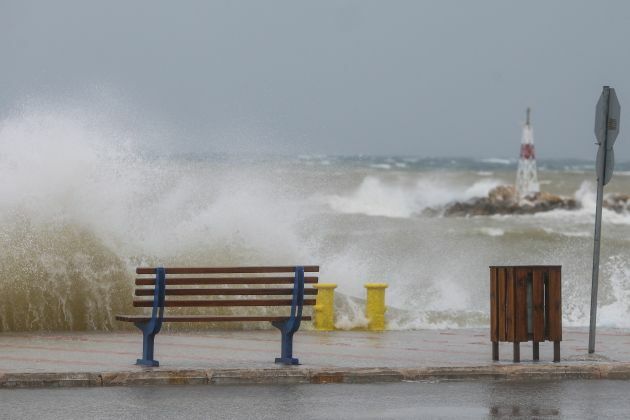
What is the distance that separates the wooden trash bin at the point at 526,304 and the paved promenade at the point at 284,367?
0.26 metres

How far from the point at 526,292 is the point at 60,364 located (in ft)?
13.7

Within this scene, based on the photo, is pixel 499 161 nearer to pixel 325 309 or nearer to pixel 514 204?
pixel 514 204

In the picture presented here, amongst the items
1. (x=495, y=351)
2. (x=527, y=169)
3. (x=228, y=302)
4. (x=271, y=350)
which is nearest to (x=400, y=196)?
(x=527, y=169)

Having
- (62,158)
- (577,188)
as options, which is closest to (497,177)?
(577,188)

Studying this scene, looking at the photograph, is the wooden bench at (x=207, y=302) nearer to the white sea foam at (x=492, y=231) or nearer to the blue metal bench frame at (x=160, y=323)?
the blue metal bench frame at (x=160, y=323)

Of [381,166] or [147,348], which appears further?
[381,166]

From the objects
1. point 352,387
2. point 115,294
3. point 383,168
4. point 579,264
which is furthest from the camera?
point 383,168

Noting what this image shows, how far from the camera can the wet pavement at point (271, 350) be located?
1305cm

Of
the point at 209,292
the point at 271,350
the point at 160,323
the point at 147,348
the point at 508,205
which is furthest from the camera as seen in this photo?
the point at 508,205

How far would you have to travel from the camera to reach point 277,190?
22484 mm

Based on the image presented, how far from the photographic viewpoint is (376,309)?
57.2 ft

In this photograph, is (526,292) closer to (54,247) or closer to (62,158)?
(54,247)

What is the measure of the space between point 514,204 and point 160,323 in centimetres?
5545

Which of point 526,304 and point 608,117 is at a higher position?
point 608,117
